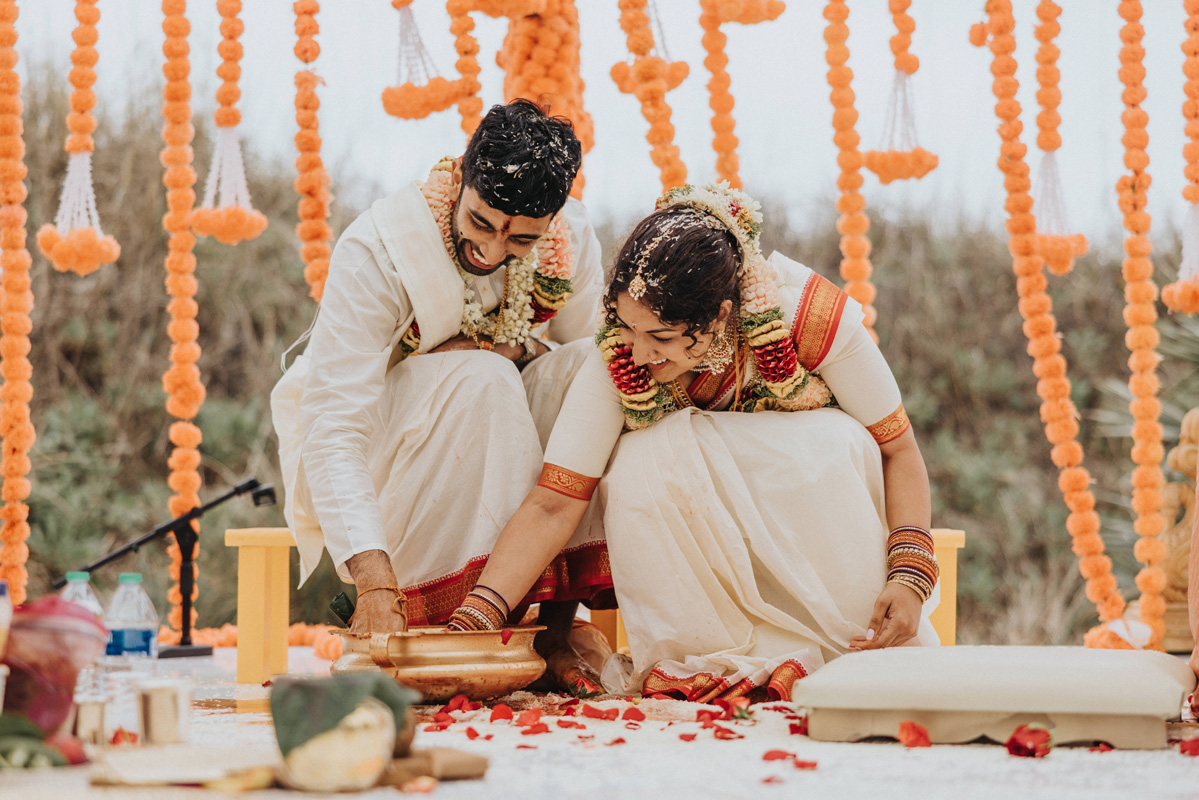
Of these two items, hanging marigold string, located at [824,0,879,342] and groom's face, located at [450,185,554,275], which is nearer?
groom's face, located at [450,185,554,275]

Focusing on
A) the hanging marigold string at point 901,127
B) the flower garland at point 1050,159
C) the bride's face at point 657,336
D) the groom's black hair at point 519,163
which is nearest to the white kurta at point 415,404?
the groom's black hair at point 519,163

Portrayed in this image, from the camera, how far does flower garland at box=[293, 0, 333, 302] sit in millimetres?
3789

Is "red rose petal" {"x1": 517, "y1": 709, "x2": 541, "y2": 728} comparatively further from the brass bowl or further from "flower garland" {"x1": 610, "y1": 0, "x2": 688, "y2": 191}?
"flower garland" {"x1": 610, "y1": 0, "x2": 688, "y2": 191}

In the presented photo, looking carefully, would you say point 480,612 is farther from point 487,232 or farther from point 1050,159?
point 1050,159

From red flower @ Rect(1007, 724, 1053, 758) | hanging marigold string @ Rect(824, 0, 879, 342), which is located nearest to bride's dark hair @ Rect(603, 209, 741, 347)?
red flower @ Rect(1007, 724, 1053, 758)

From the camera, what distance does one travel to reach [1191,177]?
368 centimetres

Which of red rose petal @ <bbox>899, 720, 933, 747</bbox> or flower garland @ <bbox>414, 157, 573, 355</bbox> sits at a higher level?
flower garland @ <bbox>414, 157, 573, 355</bbox>

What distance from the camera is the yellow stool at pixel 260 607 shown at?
305 centimetres

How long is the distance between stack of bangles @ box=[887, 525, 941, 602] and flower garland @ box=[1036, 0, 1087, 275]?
5.58ft

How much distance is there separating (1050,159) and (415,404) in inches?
95.1

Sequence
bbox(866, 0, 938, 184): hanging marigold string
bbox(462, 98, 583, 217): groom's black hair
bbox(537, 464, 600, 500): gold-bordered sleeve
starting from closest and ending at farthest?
bbox(462, 98, 583, 217): groom's black hair
bbox(537, 464, 600, 500): gold-bordered sleeve
bbox(866, 0, 938, 184): hanging marigold string

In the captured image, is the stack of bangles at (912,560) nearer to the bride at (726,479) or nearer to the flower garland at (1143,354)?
the bride at (726,479)

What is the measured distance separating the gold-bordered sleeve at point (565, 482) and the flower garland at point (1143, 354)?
2150 mm

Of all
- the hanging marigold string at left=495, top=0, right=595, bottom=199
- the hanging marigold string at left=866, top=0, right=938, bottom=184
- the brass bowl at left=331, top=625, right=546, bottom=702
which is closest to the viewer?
the brass bowl at left=331, top=625, right=546, bottom=702
